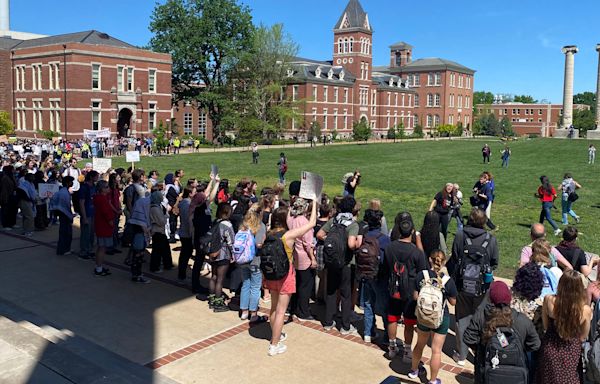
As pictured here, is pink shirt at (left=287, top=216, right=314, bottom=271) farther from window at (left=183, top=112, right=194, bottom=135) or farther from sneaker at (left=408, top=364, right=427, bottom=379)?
window at (left=183, top=112, right=194, bottom=135)

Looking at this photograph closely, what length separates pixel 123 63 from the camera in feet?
181

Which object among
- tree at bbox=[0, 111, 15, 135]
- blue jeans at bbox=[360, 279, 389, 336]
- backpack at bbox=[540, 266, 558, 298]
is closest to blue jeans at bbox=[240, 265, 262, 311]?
blue jeans at bbox=[360, 279, 389, 336]

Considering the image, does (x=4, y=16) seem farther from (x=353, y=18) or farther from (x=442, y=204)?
(x=442, y=204)

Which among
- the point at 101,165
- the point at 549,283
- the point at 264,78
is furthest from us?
the point at 264,78

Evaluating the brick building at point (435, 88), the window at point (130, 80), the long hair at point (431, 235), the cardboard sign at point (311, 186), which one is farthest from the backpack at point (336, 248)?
the brick building at point (435, 88)

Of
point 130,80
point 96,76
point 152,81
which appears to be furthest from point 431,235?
point 152,81

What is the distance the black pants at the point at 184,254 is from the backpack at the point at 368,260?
3718 mm

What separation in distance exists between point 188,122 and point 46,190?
5962 cm

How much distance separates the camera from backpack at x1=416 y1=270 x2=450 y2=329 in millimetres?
6016

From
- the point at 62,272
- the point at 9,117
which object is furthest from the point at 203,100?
the point at 62,272

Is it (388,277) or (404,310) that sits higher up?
(388,277)

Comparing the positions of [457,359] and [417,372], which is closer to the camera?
[417,372]

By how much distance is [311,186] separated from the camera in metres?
7.70

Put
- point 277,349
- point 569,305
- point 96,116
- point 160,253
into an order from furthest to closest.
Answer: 1. point 96,116
2. point 160,253
3. point 277,349
4. point 569,305
